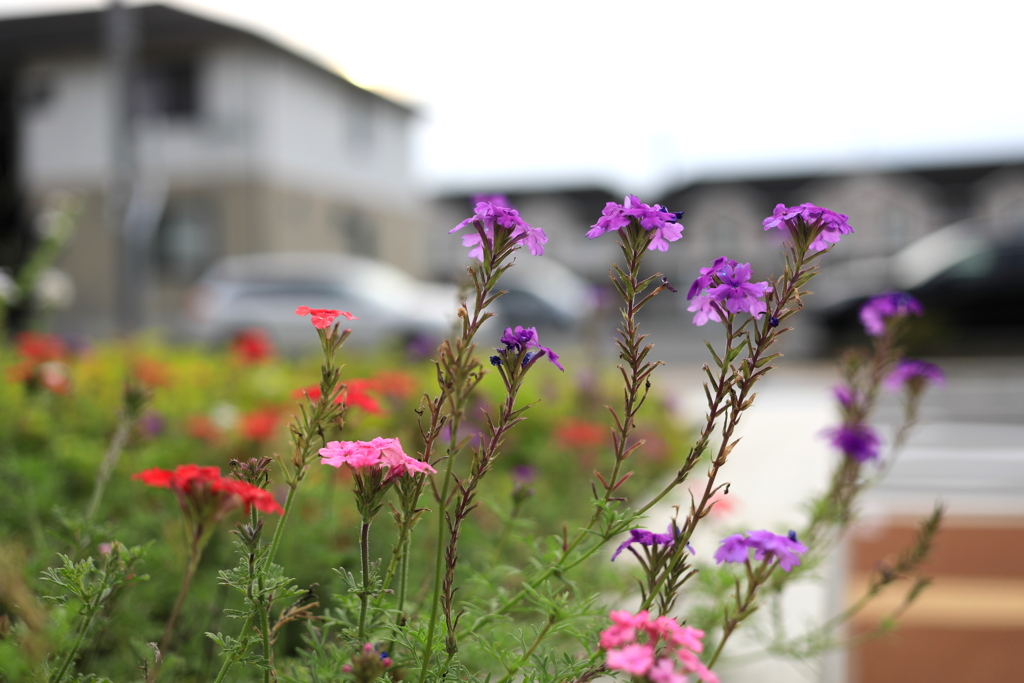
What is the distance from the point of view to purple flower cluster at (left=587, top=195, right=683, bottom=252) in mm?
1137

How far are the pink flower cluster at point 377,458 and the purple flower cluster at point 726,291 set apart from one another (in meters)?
0.46

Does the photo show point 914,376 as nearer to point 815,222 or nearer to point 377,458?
point 815,222

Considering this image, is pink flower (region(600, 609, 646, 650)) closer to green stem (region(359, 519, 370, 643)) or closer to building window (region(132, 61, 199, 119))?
green stem (region(359, 519, 370, 643))

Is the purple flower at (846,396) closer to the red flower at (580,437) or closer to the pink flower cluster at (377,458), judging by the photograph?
the pink flower cluster at (377,458)

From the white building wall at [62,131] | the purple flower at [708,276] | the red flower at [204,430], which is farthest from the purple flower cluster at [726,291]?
the white building wall at [62,131]

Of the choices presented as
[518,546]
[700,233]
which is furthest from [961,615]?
[700,233]

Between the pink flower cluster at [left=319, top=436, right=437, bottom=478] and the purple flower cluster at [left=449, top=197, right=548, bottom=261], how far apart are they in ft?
1.00

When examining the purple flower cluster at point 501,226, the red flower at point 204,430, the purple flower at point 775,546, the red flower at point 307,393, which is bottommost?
the red flower at point 204,430

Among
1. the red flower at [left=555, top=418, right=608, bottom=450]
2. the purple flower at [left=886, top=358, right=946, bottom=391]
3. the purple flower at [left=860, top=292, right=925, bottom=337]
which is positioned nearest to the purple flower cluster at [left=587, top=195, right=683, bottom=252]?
the purple flower at [left=860, top=292, right=925, bottom=337]

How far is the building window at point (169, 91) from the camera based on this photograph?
18797 millimetres

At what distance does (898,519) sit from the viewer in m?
4.07

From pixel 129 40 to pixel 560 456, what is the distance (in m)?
8.17

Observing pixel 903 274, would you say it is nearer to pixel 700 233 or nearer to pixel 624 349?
pixel 624 349

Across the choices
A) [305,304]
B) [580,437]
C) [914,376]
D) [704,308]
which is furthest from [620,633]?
[305,304]
